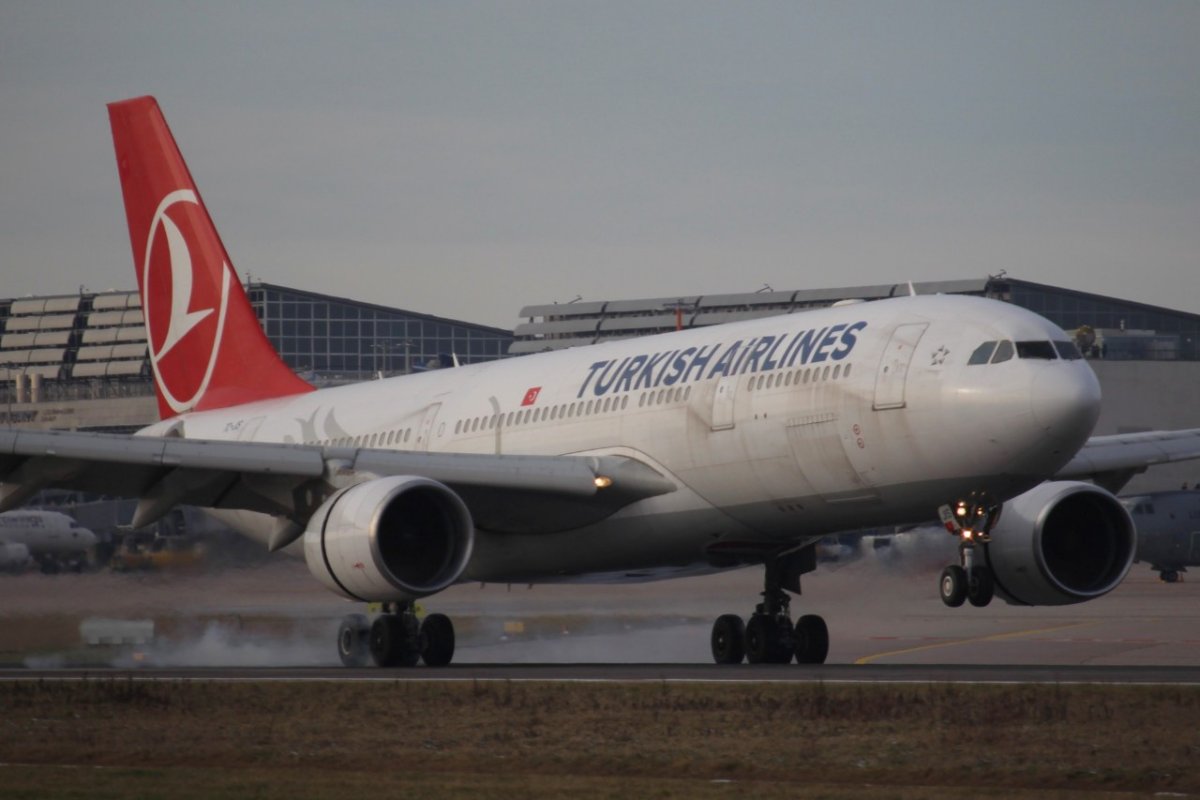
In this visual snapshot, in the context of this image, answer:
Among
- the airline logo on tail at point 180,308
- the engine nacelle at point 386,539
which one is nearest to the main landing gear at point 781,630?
the engine nacelle at point 386,539

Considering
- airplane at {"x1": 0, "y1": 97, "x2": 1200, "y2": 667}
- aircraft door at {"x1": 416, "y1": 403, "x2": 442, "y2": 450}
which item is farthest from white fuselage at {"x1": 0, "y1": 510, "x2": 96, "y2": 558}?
airplane at {"x1": 0, "y1": 97, "x2": 1200, "y2": 667}

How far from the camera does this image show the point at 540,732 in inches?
658

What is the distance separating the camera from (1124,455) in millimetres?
27703

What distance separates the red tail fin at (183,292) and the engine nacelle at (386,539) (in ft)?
34.9

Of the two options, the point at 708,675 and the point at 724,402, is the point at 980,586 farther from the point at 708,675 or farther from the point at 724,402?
the point at 724,402

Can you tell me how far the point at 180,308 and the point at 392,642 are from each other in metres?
12.1

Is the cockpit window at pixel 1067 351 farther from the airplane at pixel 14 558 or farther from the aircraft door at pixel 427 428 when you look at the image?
the airplane at pixel 14 558

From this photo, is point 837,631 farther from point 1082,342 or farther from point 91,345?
point 91,345

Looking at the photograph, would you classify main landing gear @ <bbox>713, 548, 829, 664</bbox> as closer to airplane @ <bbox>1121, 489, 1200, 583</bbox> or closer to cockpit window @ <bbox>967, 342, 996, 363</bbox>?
cockpit window @ <bbox>967, 342, 996, 363</bbox>

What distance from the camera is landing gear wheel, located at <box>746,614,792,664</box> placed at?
27.5 meters

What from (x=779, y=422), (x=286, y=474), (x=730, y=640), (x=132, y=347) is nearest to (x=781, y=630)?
(x=730, y=640)

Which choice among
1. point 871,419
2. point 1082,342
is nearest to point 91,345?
point 1082,342

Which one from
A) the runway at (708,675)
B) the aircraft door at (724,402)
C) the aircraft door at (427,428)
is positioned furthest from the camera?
the aircraft door at (427,428)

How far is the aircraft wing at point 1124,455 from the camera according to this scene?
27.3 meters
